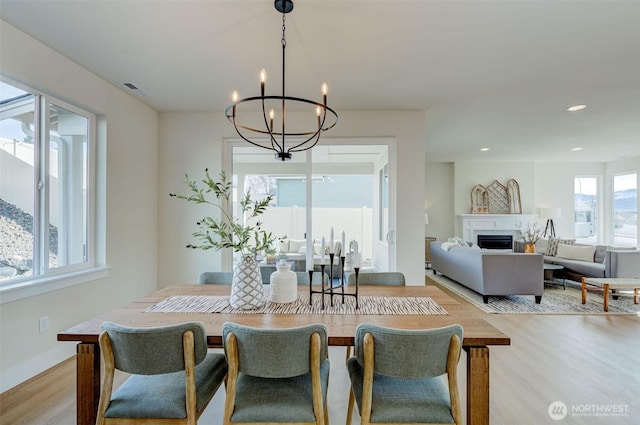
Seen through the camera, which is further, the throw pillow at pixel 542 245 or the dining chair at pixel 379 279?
the throw pillow at pixel 542 245

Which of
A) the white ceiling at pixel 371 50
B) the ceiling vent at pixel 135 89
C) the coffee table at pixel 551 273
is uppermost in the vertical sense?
the ceiling vent at pixel 135 89

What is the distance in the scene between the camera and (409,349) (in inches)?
48.9

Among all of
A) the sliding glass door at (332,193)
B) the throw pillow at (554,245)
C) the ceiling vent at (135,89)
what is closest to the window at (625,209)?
the throw pillow at (554,245)

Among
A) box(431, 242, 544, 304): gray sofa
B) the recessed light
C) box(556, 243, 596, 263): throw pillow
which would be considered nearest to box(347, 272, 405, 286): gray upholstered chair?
box(431, 242, 544, 304): gray sofa

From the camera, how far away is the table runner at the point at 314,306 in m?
1.76

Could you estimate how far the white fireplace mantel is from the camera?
763 centimetres

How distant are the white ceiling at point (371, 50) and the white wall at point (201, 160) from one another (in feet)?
0.63

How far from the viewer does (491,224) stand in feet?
25.1

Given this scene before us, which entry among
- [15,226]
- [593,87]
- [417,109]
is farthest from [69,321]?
[593,87]

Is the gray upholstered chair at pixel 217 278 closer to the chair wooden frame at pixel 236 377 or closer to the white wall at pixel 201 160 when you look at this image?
the chair wooden frame at pixel 236 377

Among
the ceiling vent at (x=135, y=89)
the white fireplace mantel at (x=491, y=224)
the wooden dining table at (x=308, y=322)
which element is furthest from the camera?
the white fireplace mantel at (x=491, y=224)

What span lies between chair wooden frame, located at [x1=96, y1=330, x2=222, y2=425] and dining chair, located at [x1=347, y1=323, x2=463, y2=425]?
0.69 meters

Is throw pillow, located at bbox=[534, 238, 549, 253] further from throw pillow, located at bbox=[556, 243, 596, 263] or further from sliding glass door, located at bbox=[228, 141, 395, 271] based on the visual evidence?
sliding glass door, located at bbox=[228, 141, 395, 271]

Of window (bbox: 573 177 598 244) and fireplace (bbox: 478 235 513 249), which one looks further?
window (bbox: 573 177 598 244)
